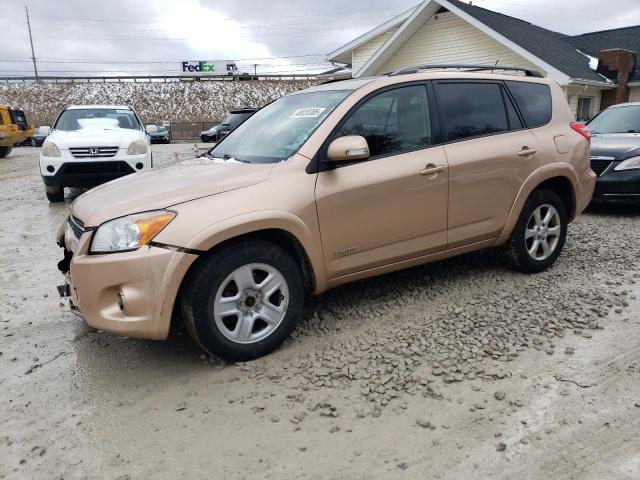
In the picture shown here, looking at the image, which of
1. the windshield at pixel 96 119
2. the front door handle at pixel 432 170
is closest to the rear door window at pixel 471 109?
the front door handle at pixel 432 170

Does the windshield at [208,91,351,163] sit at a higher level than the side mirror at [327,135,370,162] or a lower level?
higher

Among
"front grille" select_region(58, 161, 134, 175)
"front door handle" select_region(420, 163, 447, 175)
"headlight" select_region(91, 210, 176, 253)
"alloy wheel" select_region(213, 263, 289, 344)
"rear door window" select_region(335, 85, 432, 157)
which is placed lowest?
"alloy wheel" select_region(213, 263, 289, 344)


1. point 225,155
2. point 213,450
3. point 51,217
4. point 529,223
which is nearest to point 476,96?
point 529,223

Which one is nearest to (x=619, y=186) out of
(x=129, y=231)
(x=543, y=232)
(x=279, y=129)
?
(x=543, y=232)

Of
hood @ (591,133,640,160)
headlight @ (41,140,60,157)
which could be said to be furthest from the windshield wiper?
headlight @ (41,140,60,157)

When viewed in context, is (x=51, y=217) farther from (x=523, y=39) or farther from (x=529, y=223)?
(x=523, y=39)

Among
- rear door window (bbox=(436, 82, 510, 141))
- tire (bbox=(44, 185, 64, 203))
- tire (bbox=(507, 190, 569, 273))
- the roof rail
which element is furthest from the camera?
tire (bbox=(44, 185, 64, 203))

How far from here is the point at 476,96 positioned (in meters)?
4.29

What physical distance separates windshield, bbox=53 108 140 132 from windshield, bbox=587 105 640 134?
8.81 m

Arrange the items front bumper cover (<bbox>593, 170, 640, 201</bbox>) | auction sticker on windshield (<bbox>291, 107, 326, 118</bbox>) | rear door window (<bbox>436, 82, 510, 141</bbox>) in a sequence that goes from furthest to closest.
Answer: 1. front bumper cover (<bbox>593, 170, 640, 201</bbox>)
2. rear door window (<bbox>436, 82, 510, 141</bbox>)
3. auction sticker on windshield (<bbox>291, 107, 326, 118</bbox>)

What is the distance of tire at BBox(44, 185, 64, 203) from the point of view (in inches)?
366

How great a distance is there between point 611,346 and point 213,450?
2607 mm

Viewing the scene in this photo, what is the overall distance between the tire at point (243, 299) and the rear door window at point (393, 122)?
41.6 inches

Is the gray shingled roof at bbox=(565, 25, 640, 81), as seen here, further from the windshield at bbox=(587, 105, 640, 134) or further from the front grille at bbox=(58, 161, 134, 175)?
the front grille at bbox=(58, 161, 134, 175)
